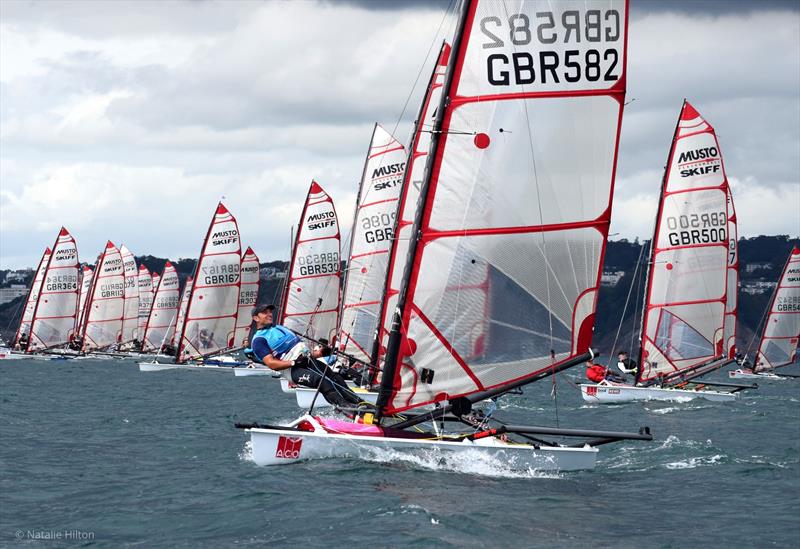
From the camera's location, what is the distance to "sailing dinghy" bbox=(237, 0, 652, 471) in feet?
48.2

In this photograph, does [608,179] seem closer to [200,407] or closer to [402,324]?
[402,324]

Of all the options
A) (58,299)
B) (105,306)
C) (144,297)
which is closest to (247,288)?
(58,299)

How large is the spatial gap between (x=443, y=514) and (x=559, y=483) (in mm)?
2709

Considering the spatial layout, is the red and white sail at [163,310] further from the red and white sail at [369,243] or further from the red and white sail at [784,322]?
the red and white sail at [369,243]

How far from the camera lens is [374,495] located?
42.9ft

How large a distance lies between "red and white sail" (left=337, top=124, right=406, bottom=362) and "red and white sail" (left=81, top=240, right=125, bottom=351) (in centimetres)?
3662

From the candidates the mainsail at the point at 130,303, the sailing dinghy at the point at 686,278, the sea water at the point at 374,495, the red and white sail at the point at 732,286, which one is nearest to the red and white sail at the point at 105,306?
the mainsail at the point at 130,303

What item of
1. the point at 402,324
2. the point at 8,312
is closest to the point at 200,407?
the point at 402,324

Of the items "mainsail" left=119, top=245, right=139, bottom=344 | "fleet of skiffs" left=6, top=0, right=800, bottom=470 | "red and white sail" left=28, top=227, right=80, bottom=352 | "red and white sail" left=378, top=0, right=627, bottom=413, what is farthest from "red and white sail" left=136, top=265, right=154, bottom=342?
"red and white sail" left=378, top=0, right=627, bottom=413

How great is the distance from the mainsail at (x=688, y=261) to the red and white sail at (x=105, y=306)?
4221 centimetres

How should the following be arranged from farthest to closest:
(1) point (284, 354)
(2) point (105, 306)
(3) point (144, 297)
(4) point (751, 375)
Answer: (3) point (144, 297) → (2) point (105, 306) → (4) point (751, 375) → (1) point (284, 354)

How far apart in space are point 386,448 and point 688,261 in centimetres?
2195

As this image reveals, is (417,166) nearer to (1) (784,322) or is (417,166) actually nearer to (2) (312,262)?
(2) (312,262)

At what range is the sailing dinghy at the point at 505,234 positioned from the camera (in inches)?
578
